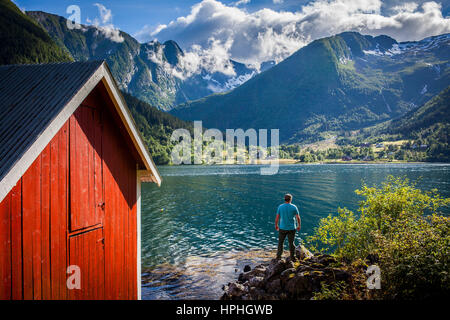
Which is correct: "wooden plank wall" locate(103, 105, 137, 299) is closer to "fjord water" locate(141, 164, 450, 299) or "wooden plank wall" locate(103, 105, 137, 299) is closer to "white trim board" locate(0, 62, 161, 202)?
"white trim board" locate(0, 62, 161, 202)

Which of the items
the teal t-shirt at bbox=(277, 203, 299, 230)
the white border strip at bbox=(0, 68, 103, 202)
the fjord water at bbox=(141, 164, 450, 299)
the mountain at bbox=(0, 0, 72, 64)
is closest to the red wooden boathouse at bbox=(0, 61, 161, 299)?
the white border strip at bbox=(0, 68, 103, 202)

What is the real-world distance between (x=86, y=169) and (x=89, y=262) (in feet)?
8.17

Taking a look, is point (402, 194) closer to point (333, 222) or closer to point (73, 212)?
point (333, 222)

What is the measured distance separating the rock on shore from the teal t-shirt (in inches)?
89.6

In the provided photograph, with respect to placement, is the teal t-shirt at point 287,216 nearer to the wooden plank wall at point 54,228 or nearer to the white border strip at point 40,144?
the wooden plank wall at point 54,228

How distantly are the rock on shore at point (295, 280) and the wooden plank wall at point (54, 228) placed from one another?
331 inches

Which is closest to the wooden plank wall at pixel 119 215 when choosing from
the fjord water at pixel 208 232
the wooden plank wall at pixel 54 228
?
the wooden plank wall at pixel 54 228

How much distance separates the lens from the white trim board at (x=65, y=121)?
576 cm

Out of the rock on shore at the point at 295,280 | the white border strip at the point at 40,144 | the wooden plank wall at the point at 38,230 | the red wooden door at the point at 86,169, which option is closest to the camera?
the white border strip at the point at 40,144

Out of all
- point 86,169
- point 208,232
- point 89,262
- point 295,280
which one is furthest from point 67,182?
point 208,232

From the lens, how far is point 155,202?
64375 mm

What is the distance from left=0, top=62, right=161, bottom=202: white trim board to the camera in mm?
5757

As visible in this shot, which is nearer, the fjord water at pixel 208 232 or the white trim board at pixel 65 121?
the white trim board at pixel 65 121
